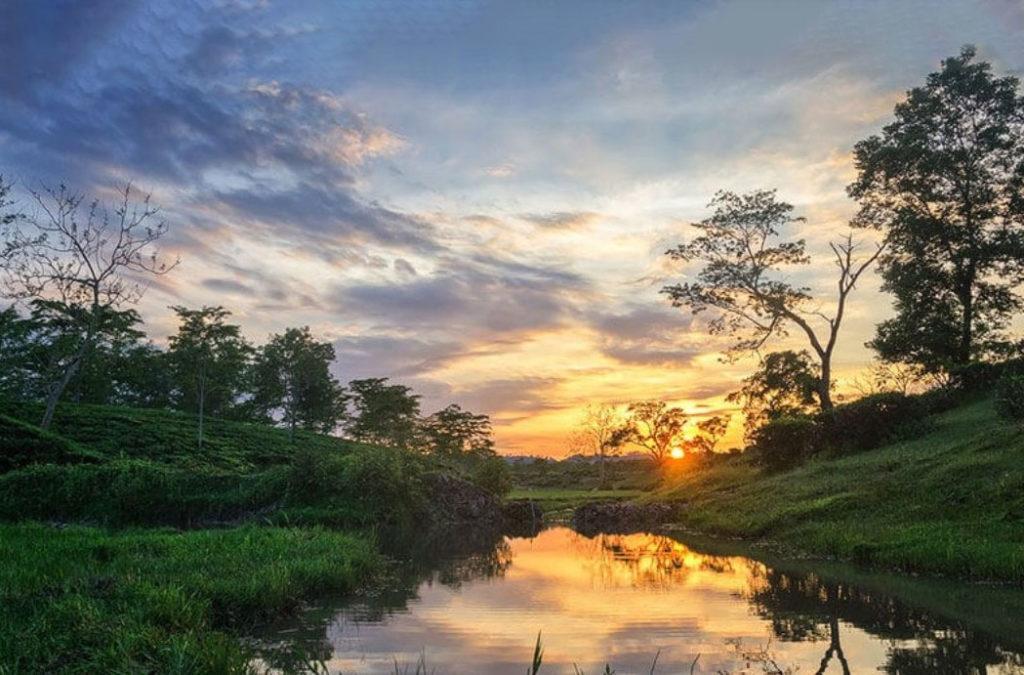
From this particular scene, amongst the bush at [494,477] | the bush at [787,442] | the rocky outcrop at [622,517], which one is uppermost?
the bush at [787,442]

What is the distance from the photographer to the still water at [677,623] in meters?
10.9

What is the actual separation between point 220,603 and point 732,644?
8.58 m

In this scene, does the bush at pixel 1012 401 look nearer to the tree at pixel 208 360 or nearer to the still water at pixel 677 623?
the still water at pixel 677 623

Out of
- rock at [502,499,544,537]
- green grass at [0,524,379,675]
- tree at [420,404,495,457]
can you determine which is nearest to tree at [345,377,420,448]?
tree at [420,404,495,457]

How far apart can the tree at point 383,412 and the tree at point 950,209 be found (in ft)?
163

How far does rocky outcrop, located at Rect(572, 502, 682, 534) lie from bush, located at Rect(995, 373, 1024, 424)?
58.6 ft

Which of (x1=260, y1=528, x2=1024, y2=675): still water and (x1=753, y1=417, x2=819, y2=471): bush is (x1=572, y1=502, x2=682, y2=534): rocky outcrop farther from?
(x1=260, y1=528, x2=1024, y2=675): still water

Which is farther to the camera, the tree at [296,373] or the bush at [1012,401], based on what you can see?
the tree at [296,373]

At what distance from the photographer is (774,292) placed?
43.6m

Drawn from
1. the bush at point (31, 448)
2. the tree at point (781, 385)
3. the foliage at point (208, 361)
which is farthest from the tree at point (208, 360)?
the tree at point (781, 385)

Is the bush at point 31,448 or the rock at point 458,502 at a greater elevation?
the bush at point 31,448

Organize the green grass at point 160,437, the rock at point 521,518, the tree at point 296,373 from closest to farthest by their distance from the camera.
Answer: the rock at point 521,518 → the green grass at point 160,437 → the tree at point 296,373

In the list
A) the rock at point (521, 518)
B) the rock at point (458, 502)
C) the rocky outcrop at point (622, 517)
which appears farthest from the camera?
the rock at point (521, 518)

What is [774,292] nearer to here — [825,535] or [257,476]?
[825,535]
